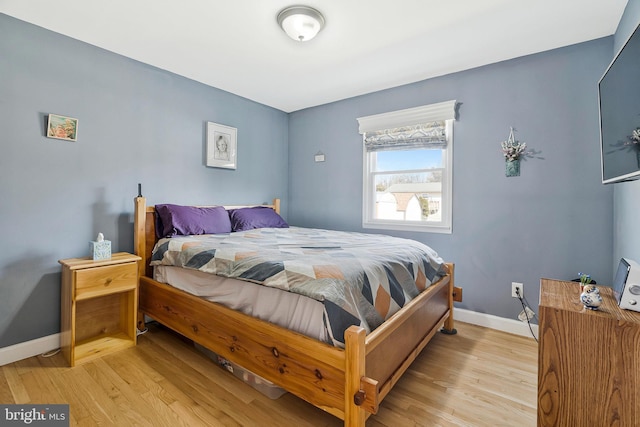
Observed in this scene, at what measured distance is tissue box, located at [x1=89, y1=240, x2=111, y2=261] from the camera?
2.21 meters

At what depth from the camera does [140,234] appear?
2.53 m

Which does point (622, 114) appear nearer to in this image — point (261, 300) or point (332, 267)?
point (332, 267)

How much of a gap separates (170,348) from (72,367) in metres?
0.59

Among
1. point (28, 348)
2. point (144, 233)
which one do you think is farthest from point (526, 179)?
point (28, 348)

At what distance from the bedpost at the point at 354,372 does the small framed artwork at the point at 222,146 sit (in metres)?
2.67

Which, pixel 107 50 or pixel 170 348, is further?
pixel 107 50

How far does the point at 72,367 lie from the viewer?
200cm

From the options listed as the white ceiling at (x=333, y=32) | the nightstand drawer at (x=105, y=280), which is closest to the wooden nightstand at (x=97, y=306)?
the nightstand drawer at (x=105, y=280)

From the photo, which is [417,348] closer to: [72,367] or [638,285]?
[638,285]

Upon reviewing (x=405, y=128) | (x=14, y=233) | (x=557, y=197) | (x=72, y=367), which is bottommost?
(x=72, y=367)

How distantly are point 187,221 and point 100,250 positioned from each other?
2.21ft

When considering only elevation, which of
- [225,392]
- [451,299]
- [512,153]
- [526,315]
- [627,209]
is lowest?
[225,392]

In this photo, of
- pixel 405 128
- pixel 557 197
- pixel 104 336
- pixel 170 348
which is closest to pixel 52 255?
pixel 104 336

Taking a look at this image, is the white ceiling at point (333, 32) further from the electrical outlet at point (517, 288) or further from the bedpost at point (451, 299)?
the electrical outlet at point (517, 288)
